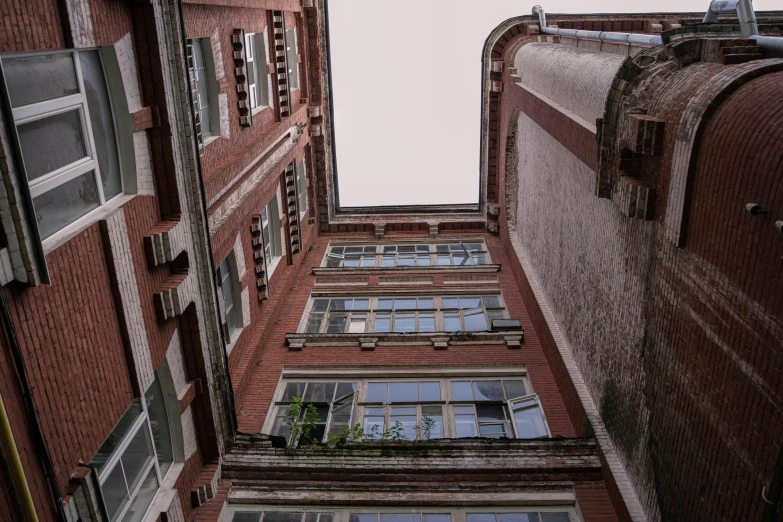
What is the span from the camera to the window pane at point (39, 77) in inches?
238

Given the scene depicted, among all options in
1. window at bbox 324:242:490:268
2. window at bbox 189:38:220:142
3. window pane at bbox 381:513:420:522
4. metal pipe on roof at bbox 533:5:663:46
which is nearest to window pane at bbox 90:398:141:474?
window pane at bbox 381:513:420:522

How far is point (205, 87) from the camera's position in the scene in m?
12.1

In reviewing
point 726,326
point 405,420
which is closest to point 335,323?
point 405,420

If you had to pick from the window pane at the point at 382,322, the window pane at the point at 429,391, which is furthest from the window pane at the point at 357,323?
the window pane at the point at 429,391

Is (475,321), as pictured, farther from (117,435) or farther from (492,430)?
(117,435)

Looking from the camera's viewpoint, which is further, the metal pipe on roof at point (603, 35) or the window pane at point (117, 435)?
the metal pipe on roof at point (603, 35)

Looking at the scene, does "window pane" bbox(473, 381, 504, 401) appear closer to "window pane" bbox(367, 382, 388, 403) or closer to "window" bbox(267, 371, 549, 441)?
"window" bbox(267, 371, 549, 441)

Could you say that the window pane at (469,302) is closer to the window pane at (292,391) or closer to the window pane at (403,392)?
the window pane at (403,392)

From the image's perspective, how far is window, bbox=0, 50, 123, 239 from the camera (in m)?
6.15

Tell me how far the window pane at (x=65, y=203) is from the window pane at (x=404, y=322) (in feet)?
34.0

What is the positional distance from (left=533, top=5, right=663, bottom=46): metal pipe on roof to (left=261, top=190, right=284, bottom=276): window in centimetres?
956

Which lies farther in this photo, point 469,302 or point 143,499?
point 469,302

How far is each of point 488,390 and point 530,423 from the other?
1518 mm

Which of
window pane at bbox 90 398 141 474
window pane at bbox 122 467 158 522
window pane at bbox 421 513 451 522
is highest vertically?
window pane at bbox 90 398 141 474
